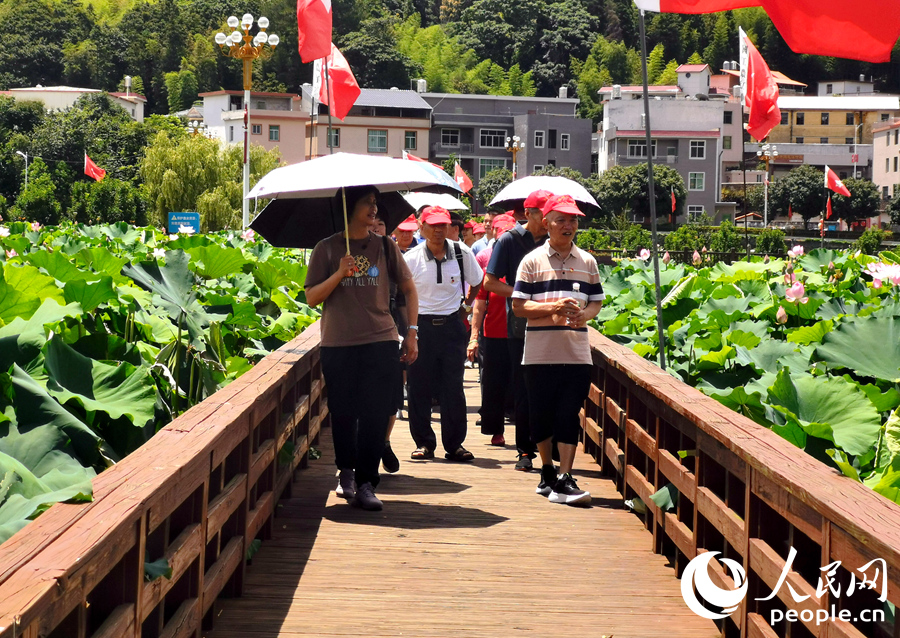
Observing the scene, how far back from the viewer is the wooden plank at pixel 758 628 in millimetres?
3669

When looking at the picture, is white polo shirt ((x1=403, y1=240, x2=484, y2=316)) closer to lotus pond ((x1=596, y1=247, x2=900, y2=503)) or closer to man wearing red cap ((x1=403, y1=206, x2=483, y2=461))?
man wearing red cap ((x1=403, y1=206, x2=483, y2=461))

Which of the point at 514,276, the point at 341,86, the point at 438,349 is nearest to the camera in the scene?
the point at 514,276

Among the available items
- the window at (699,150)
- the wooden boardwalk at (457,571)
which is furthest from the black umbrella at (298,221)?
the window at (699,150)

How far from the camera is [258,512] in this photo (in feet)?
17.1

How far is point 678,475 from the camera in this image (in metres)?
5.16

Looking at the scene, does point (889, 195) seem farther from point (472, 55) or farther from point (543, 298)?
point (543, 298)

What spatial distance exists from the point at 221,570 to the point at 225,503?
0.24 metres

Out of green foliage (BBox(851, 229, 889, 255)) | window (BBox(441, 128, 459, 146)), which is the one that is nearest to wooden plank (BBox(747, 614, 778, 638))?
green foliage (BBox(851, 229, 889, 255))

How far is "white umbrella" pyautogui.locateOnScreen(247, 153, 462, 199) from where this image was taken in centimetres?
585

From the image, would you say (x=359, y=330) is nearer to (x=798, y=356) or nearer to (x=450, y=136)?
(x=798, y=356)

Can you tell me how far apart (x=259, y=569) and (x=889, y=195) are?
3344 inches

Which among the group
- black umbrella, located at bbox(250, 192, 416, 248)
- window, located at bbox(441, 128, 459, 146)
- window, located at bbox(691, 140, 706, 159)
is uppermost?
window, located at bbox(441, 128, 459, 146)

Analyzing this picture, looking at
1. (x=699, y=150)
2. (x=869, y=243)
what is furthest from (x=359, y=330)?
(x=699, y=150)

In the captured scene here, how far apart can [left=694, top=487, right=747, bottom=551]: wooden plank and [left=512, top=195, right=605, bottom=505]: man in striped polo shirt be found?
1718 mm
